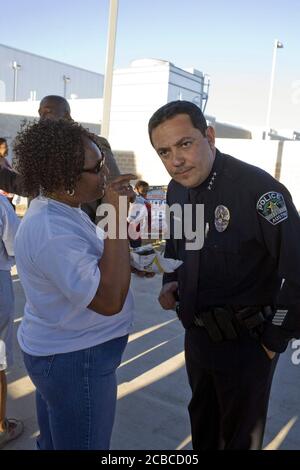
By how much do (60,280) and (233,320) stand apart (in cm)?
88

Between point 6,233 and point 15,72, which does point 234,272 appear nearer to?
point 6,233

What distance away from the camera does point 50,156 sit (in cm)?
136

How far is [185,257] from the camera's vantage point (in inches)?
80.2

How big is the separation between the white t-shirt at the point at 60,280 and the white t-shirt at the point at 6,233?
115cm

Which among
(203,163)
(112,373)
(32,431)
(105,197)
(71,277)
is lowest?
(32,431)

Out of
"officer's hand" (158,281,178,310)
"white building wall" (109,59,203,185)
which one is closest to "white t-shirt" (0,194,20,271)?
"officer's hand" (158,281,178,310)

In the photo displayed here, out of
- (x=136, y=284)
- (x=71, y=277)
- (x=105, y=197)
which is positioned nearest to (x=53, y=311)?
(x=71, y=277)

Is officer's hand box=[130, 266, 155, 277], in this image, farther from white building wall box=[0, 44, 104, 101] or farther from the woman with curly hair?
white building wall box=[0, 44, 104, 101]

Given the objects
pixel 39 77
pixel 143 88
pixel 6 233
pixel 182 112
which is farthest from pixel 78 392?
pixel 39 77

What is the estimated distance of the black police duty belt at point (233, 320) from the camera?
185 cm

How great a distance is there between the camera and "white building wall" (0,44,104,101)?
92.9 feet

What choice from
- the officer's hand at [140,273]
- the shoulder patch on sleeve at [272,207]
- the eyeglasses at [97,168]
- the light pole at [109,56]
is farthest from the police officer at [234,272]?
the light pole at [109,56]

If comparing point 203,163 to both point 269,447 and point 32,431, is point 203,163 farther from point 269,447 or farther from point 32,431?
point 32,431

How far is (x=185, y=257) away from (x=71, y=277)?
0.86 m
